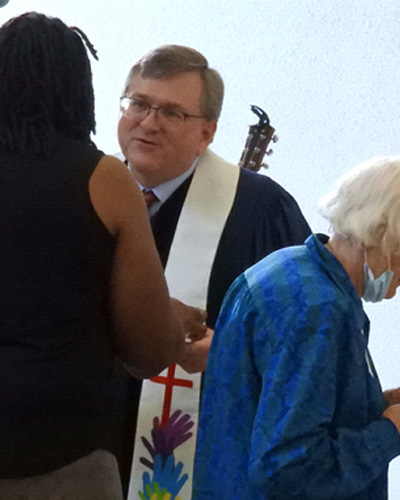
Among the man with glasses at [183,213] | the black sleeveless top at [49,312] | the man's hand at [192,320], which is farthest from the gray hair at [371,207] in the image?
the man with glasses at [183,213]

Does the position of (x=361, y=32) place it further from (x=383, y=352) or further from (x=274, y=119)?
(x=383, y=352)

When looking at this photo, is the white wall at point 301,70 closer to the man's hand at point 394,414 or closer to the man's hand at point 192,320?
the man's hand at point 192,320

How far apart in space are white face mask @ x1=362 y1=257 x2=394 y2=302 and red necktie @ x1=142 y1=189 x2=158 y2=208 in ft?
3.46

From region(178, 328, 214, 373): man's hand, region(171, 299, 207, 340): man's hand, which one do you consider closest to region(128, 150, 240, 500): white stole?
region(178, 328, 214, 373): man's hand

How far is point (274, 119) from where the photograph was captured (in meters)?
4.35

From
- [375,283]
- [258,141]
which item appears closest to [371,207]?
[375,283]

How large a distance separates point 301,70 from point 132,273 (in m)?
2.88

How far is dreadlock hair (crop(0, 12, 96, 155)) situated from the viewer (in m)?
1.56

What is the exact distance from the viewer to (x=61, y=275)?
151 centimetres

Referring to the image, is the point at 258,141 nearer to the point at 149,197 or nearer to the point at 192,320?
the point at 149,197

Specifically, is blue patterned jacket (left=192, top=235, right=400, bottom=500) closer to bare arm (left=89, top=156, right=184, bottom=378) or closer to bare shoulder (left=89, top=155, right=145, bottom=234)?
bare arm (left=89, top=156, right=184, bottom=378)

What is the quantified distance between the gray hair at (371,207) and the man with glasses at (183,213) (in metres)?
0.97

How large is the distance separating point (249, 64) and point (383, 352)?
1.36m

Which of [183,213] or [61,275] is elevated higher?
[61,275]
